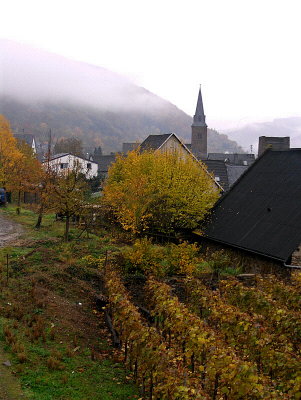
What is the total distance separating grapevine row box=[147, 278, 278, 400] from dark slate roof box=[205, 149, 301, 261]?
27.5 ft

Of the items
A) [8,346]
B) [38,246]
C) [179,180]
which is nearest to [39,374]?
[8,346]

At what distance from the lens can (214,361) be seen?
7215mm

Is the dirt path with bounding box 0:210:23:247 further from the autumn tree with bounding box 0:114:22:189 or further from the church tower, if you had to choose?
the church tower

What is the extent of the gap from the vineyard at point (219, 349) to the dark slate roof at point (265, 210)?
569 cm

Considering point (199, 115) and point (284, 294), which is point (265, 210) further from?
point (199, 115)

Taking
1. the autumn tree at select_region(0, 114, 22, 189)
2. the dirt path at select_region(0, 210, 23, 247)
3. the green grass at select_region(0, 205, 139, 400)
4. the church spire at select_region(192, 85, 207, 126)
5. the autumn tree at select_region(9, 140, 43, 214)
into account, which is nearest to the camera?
the green grass at select_region(0, 205, 139, 400)

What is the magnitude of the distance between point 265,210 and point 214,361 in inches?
557

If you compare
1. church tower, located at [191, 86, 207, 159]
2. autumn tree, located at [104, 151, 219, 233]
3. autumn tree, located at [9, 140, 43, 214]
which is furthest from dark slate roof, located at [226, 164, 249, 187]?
church tower, located at [191, 86, 207, 159]

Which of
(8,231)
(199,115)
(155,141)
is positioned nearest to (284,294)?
(8,231)

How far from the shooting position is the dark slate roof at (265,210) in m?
17.8

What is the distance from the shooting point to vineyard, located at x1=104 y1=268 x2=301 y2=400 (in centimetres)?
688

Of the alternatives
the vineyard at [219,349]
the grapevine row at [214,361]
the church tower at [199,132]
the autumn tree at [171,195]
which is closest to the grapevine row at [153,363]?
the vineyard at [219,349]

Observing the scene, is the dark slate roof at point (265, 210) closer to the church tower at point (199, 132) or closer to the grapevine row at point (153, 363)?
the grapevine row at point (153, 363)

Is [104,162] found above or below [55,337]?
above
